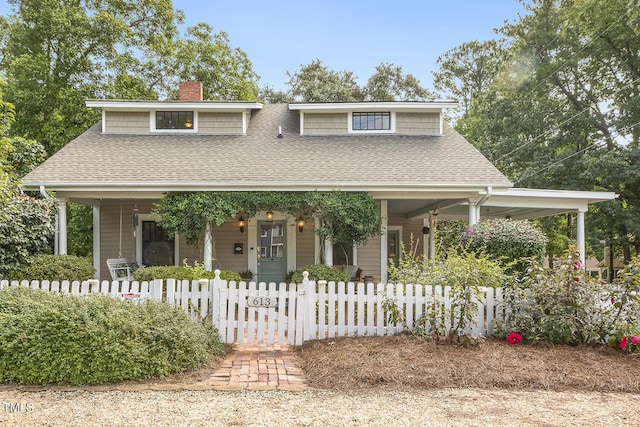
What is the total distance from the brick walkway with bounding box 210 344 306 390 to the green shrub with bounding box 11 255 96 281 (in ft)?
17.2

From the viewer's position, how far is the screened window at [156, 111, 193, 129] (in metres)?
13.5

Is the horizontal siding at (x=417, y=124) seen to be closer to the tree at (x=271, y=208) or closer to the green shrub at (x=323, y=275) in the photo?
the tree at (x=271, y=208)

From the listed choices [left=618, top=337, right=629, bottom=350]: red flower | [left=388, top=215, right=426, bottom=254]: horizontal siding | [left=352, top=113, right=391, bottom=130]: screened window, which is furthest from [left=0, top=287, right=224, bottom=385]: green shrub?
[left=388, top=215, right=426, bottom=254]: horizontal siding

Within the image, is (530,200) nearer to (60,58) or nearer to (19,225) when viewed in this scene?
(19,225)

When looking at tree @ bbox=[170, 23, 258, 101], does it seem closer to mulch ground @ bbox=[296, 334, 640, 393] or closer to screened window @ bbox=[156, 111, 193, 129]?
screened window @ bbox=[156, 111, 193, 129]

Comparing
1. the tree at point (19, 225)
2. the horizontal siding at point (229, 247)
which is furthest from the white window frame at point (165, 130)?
the tree at point (19, 225)

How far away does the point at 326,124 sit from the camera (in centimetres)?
1335

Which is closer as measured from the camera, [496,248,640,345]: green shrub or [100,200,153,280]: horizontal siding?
[496,248,640,345]: green shrub

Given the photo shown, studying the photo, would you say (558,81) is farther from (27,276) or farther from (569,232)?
(27,276)

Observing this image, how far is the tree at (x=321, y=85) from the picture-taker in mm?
27203

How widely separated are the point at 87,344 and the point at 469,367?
13.3 ft

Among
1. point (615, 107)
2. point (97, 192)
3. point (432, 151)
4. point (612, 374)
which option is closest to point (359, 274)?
point (432, 151)

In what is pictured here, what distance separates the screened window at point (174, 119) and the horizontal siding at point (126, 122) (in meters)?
0.38

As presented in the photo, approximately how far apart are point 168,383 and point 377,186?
6.95m
